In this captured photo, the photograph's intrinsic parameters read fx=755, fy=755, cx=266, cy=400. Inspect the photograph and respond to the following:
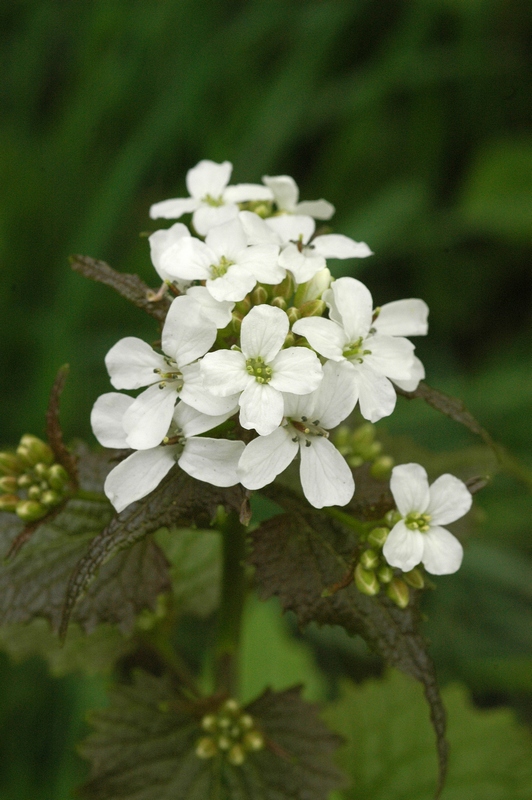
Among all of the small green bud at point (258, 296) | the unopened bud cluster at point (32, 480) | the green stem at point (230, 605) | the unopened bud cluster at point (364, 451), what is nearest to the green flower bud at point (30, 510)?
the unopened bud cluster at point (32, 480)

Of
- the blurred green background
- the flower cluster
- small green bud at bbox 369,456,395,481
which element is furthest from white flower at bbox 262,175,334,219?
the blurred green background

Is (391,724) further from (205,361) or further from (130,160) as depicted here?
(130,160)

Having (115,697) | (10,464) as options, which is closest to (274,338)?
(10,464)

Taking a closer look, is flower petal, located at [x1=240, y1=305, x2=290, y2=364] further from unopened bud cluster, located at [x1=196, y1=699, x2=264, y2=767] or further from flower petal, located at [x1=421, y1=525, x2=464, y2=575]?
unopened bud cluster, located at [x1=196, y1=699, x2=264, y2=767]

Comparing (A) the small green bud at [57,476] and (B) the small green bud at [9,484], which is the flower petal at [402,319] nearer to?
(A) the small green bud at [57,476]

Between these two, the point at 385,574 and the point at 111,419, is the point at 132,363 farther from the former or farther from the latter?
the point at 385,574

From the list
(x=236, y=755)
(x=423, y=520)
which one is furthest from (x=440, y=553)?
(x=236, y=755)
